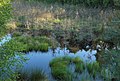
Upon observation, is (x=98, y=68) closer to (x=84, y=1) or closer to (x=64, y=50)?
(x=64, y=50)

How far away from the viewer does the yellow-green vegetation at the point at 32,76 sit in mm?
9414

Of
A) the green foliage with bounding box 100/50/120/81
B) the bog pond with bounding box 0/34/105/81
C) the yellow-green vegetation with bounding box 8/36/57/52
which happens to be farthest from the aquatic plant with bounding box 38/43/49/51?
the green foliage with bounding box 100/50/120/81

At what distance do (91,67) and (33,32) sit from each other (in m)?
5.84

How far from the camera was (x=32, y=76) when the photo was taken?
9508 mm

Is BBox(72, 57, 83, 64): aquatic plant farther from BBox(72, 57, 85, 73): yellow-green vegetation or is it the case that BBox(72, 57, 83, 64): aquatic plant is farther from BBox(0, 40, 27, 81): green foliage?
BBox(0, 40, 27, 81): green foliage

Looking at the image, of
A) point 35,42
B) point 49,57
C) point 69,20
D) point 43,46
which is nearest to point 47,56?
point 49,57

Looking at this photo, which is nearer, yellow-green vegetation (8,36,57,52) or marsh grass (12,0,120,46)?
yellow-green vegetation (8,36,57,52)

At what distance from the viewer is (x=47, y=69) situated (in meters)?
10.8

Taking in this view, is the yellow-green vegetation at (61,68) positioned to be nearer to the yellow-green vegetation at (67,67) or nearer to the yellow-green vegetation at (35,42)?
the yellow-green vegetation at (67,67)

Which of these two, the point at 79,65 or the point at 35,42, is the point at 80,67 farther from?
the point at 35,42

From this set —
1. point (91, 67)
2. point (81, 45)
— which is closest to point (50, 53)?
point (81, 45)

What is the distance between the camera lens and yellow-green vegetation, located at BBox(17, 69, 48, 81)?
9.41m

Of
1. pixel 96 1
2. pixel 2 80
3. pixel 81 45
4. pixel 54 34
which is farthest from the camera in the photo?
pixel 96 1

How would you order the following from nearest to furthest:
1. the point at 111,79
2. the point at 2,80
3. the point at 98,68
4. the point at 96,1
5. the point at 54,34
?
the point at 111,79, the point at 2,80, the point at 98,68, the point at 54,34, the point at 96,1
